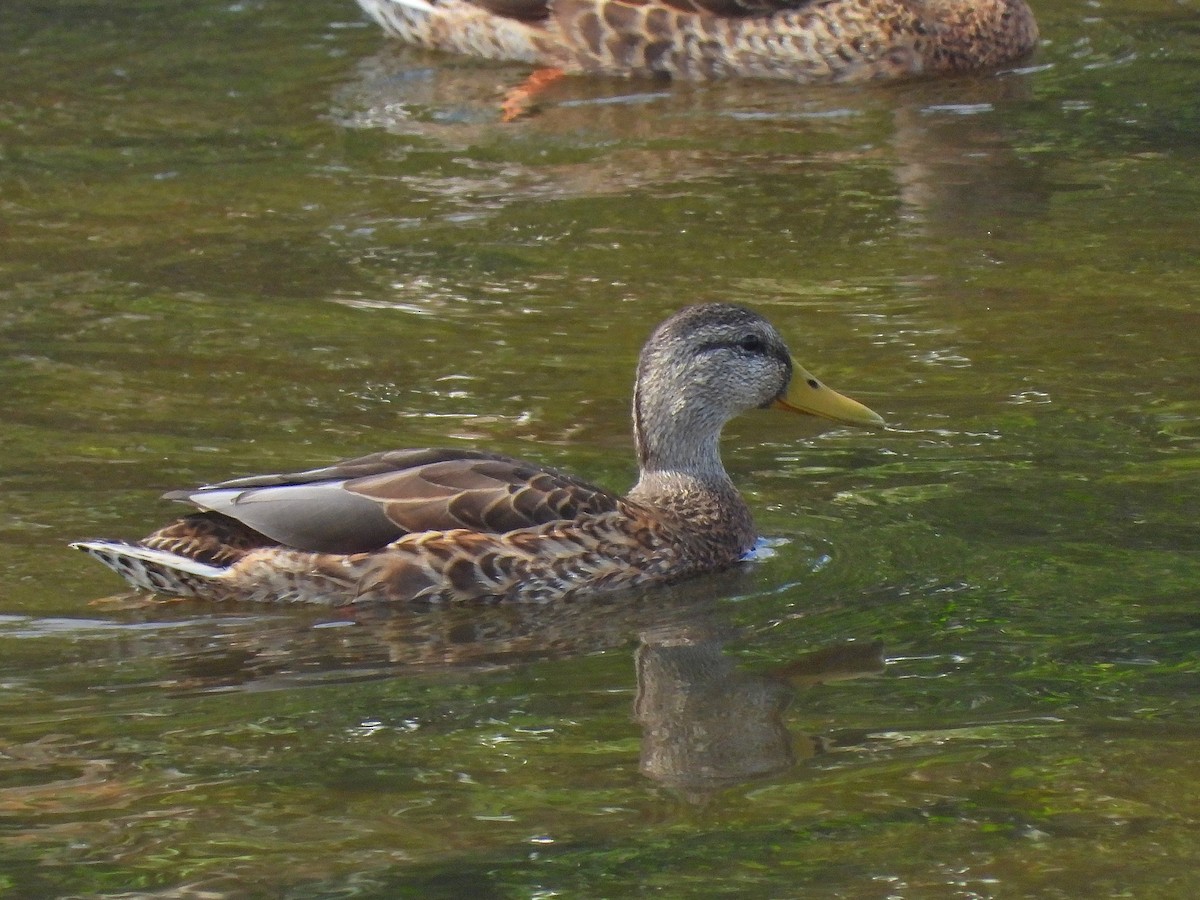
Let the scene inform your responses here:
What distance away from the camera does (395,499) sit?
7930 mm

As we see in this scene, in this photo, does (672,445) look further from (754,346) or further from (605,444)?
(605,444)

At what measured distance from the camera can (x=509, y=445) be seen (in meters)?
9.12

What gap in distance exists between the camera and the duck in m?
7.77

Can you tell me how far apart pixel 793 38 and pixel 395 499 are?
316 inches

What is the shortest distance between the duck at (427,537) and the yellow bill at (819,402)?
0.51 meters

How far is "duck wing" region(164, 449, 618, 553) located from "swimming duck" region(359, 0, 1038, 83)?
25.2 ft

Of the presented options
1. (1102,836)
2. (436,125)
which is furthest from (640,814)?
(436,125)

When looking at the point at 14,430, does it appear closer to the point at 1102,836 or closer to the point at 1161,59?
the point at 1102,836

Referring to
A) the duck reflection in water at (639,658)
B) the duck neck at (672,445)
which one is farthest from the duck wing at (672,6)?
the duck reflection in water at (639,658)

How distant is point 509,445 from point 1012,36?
24.4 feet

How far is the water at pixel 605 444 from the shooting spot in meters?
5.56

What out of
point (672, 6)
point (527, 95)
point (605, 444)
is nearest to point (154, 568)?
point (605, 444)

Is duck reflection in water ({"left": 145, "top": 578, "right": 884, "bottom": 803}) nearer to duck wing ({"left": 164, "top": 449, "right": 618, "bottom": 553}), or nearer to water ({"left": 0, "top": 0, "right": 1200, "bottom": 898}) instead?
water ({"left": 0, "top": 0, "right": 1200, "bottom": 898})

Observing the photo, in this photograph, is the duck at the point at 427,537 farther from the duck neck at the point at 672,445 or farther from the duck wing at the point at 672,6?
the duck wing at the point at 672,6
